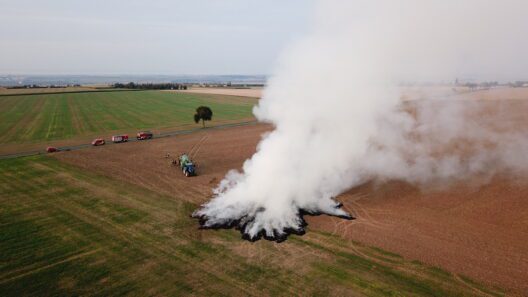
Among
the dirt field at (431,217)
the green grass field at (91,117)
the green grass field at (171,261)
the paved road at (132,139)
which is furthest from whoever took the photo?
the green grass field at (91,117)

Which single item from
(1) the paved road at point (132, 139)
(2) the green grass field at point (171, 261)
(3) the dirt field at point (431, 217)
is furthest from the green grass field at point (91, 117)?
(2) the green grass field at point (171, 261)

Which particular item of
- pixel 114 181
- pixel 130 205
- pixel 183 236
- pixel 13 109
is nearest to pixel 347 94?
pixel 183 236

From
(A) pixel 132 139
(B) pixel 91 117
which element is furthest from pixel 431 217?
(B) pixel 91 117

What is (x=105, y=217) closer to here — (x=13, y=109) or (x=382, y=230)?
(x=382, y=230)

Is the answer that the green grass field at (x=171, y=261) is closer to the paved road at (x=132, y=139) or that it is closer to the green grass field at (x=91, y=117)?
the paved road at (x=132, y=139)

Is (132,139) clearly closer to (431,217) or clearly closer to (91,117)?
(91,117)

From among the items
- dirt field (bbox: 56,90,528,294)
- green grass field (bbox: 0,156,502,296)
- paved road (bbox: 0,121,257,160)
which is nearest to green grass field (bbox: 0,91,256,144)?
paved road (bbox: 0,121,257,160)
